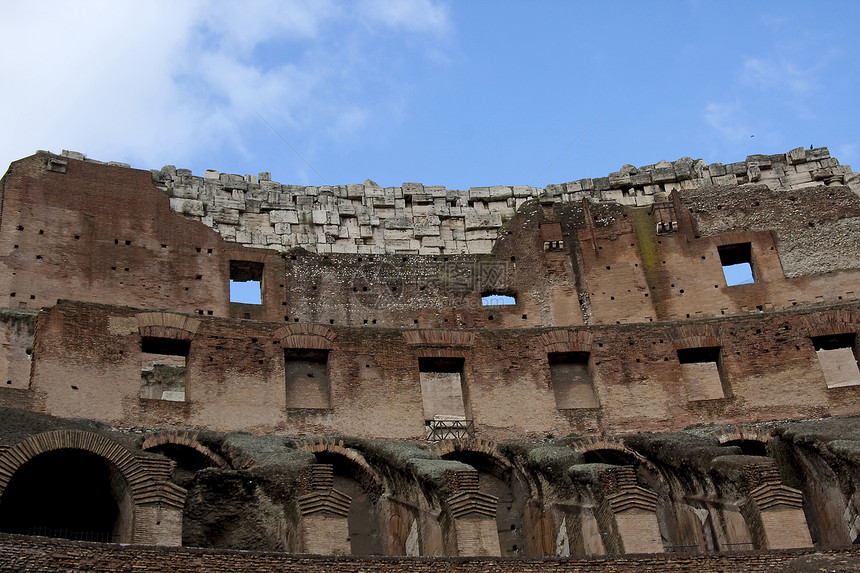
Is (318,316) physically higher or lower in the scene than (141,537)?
higher

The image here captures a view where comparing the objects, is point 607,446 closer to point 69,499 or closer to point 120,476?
point 120,476

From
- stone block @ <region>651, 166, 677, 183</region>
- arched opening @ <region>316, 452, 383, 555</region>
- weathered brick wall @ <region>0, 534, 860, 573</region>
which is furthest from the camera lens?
stone block @ <region>651, 166, 677, 183</region>

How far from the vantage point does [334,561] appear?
13906mm

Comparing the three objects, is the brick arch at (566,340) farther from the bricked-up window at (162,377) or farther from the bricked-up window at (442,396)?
the bricked-up window at (162,377)

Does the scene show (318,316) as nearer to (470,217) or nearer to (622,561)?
(470,217)

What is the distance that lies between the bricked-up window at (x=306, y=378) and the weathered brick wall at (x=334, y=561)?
7.81m

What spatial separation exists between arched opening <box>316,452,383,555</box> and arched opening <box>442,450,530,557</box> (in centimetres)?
191

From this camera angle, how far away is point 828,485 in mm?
18625

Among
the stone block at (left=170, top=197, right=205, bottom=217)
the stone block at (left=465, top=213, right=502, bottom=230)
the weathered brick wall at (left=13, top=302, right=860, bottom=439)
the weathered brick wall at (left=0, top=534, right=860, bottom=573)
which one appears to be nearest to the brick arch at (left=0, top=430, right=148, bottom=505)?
the weathered brick wall at (left=0, top=534, right=860, bottom=573)

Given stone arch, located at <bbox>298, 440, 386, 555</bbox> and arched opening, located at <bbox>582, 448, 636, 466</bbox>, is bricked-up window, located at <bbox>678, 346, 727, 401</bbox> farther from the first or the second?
stone arch, located at <bbox>298, 440, 386, 555</bbox>

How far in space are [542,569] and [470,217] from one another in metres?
16.9

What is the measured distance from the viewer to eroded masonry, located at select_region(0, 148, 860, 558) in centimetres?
1689

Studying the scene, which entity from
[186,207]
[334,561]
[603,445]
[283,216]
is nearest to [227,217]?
[186,207]

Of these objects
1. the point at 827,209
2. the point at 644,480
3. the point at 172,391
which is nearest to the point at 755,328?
the point at 644,480
